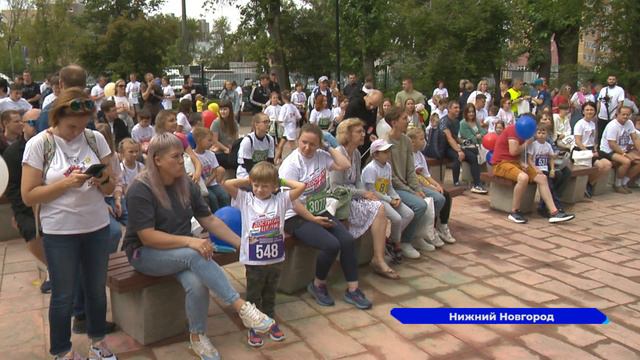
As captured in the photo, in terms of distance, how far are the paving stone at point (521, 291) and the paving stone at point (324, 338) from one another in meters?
1.65

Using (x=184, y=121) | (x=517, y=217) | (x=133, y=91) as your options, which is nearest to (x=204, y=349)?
(x=517, y=217)

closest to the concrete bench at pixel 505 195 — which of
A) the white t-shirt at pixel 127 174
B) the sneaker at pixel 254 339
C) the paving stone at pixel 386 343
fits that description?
the paving stone at pixel 386 343

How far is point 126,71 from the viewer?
1211 inches

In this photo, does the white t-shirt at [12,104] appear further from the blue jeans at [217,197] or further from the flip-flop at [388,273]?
the flip-flop at [388,273]

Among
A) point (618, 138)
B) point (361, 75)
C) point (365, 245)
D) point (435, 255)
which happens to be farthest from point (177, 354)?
point (361, 75)

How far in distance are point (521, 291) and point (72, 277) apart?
3.50 metres

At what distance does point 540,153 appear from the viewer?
7.32 m

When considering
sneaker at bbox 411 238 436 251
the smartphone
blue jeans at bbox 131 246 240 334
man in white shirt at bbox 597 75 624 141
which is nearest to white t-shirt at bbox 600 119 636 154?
man in white shirt at bbox 597 75 624 141

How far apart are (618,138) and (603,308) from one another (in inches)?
204

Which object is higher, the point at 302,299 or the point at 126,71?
the point at 126,71

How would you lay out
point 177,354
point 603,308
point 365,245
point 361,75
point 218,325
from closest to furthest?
point 177,354 → point 218,325 → point 603,308 → point 365,245 → point 361,75

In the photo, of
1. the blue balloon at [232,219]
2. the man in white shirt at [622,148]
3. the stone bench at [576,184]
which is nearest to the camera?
the blue balloon at [232,219]

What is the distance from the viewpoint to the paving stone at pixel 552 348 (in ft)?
12.4

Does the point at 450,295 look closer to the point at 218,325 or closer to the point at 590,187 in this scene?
the point at 218,325
